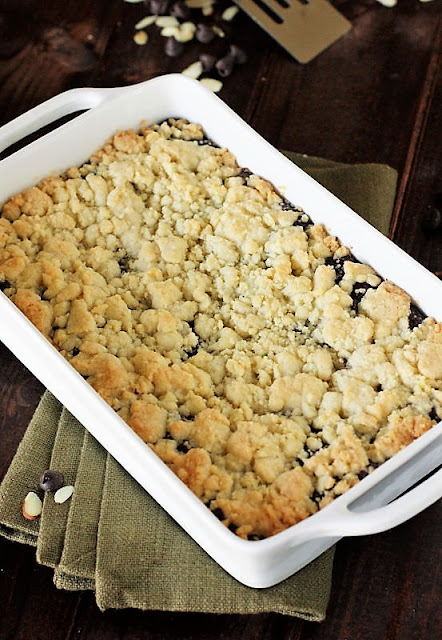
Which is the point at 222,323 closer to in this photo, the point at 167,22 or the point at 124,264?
the point at 124,264

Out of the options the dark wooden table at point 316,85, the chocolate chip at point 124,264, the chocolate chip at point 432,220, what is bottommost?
the chocolate chip at point 432,220

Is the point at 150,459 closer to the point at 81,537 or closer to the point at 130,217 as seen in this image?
the point at 81,537

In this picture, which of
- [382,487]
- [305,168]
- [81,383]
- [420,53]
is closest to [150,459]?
[81,383]

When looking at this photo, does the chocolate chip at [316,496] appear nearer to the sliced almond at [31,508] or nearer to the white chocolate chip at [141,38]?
the sliced almond at [31,508]

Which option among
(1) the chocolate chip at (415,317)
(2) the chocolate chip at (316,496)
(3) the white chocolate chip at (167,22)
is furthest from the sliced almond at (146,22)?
(2) the chocolate chip at (316,496)

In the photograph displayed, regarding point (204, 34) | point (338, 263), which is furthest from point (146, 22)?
point (338, 263)
